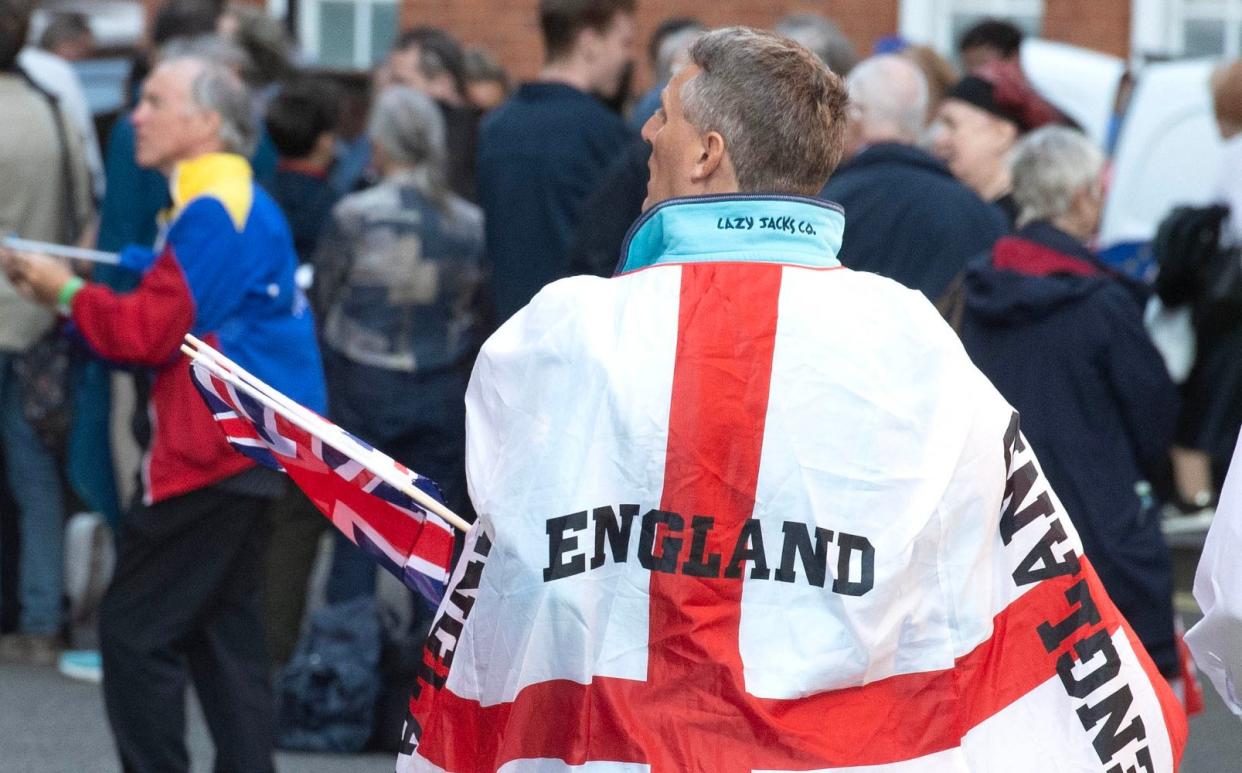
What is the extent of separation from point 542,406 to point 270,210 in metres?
2.76

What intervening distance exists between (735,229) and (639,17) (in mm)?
11393

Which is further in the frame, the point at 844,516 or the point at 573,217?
the point at 573,217

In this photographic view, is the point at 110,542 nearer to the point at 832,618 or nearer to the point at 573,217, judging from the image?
the point at 573,217

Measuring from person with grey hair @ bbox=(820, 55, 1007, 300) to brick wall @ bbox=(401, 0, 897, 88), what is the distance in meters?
8.16

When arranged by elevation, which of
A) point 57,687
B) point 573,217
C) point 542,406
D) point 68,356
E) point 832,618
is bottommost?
point 57,687

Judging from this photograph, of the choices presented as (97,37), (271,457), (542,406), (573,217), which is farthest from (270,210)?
(97,37)

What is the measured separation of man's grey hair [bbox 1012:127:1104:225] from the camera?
521cm

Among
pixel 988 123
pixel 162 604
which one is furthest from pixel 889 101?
pixel 162 604

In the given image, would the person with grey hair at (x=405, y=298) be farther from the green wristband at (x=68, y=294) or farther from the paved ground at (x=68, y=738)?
the green wristband at (x=68, y=294)

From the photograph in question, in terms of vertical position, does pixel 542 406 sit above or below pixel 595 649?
above

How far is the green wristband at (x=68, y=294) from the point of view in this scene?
521 centimetres

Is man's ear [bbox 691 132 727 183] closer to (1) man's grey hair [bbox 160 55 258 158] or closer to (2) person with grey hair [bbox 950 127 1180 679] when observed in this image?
(2) person with grey hair [bbox 950 127 1180 679]

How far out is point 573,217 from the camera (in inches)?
259

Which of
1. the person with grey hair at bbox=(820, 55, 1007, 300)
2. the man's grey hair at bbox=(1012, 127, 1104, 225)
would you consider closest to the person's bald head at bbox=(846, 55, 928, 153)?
the person with grey hair at bbox=(820, 55, 1007, 300)
